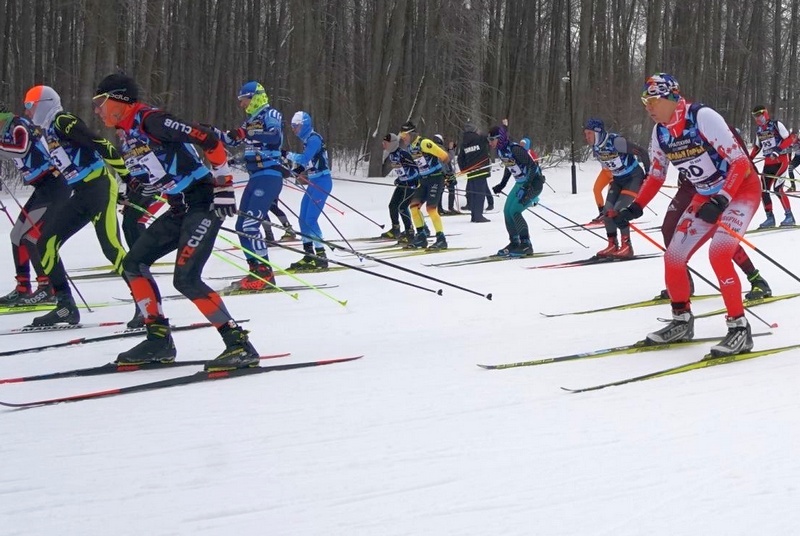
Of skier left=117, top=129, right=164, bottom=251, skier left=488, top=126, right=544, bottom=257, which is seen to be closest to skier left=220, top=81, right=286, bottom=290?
skier left=117, top=129, right=164, bottom=251

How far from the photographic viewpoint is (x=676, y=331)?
19.7 ft

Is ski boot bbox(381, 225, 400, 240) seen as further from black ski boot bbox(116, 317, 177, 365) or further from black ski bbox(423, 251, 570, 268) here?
black ski boot bbox(116, 317, 177, 365)

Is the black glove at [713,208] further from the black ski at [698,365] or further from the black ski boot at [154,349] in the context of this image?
the black ski boot at [154,349]

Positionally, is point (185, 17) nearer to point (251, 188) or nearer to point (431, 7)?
point (431, 7)

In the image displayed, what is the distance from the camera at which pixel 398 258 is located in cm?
1216

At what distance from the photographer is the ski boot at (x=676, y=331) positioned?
595 centimetres

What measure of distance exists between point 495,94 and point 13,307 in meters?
24.9

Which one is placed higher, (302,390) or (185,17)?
(185,17)

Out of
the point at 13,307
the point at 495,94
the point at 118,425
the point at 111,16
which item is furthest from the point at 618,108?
the point at 118,425

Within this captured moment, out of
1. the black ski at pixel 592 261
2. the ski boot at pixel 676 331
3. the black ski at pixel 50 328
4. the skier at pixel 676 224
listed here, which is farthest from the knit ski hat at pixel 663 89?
the black ski at pixel 592 261

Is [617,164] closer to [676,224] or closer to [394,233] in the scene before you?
[394,233]

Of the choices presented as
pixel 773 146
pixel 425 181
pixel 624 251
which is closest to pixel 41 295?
pixel 425 181

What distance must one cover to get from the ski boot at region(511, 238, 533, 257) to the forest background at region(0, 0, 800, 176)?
32.3ft

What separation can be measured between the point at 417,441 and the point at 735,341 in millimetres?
2487
